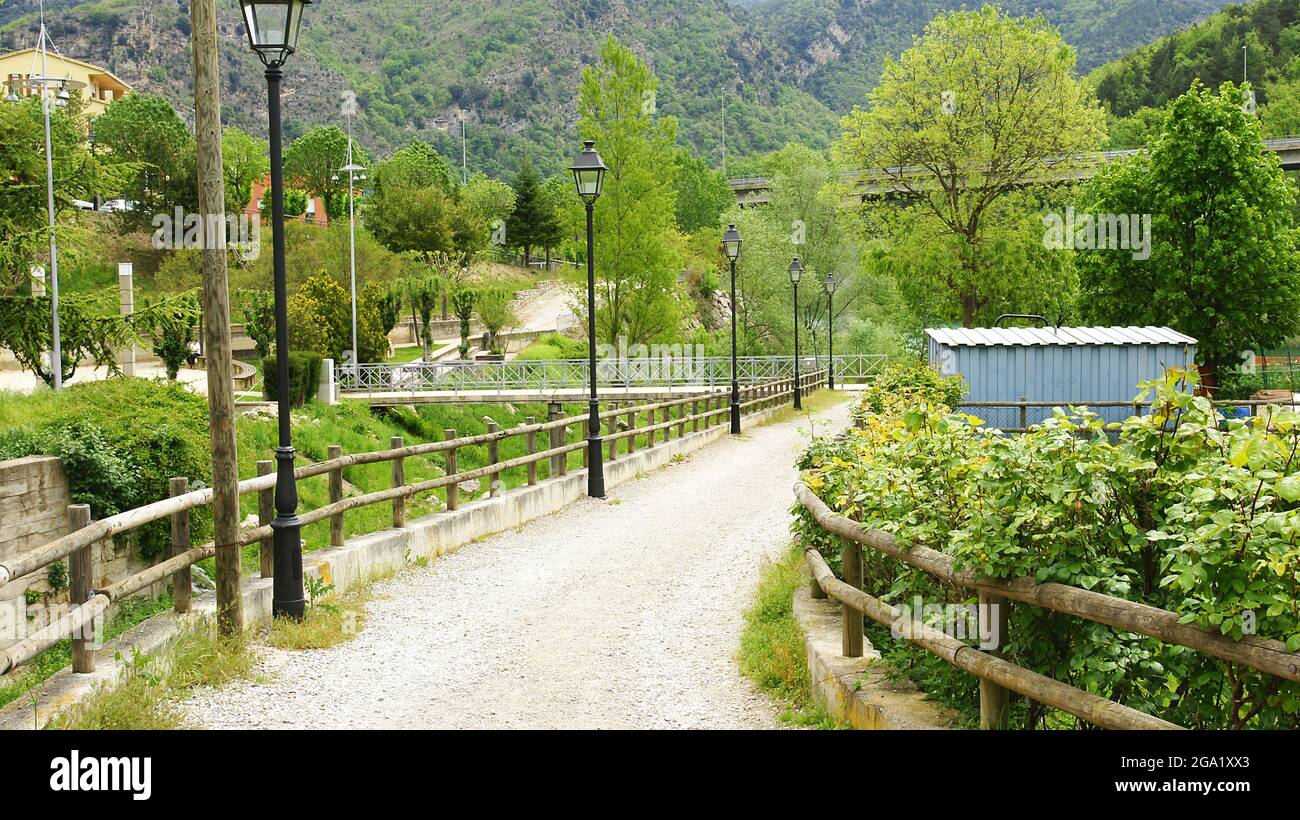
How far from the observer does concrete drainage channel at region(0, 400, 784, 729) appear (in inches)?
241

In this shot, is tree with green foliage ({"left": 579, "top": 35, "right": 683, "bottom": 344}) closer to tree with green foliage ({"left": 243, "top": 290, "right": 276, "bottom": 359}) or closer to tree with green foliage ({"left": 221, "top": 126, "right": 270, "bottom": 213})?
tree with green foliage ({"left": 243, "top": 290, "right": 276, "bottom": 359})

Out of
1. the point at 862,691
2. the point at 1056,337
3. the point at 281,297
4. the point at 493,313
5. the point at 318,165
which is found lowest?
the point at 862,691

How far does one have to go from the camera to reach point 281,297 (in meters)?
8.50

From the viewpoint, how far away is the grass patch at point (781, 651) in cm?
657

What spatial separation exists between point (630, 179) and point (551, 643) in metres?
37.7

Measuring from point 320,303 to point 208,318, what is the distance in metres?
42.1

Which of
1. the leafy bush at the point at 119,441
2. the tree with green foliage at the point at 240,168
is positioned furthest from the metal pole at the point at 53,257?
the tree with green foliage at the point at 240,168

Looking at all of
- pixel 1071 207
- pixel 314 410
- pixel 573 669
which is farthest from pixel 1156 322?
pixel 573 669

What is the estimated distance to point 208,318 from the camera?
310 inches

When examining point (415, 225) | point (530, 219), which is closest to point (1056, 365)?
point (415, 225)

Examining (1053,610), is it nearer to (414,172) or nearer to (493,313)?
(493,313)

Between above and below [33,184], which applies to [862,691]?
below
